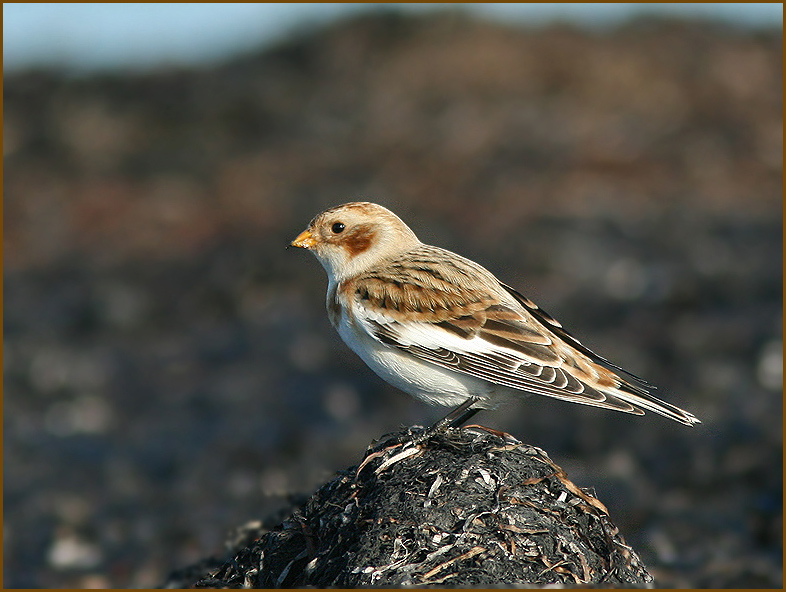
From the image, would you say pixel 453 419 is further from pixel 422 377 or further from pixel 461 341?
pixel 461 341

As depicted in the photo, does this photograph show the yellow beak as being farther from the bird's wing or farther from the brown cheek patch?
the bird's wing

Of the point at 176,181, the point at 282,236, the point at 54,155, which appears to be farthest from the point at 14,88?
the point at 282,236

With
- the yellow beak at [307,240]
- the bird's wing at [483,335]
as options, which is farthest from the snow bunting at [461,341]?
the yellow beak at [307,240]

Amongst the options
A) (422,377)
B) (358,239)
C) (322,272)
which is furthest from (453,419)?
(322,272)

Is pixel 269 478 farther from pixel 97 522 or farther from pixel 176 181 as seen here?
pixel 176 181

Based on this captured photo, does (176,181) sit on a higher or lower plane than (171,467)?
higher

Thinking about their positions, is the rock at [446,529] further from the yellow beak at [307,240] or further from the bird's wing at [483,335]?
the yellow beak at [307,240]
